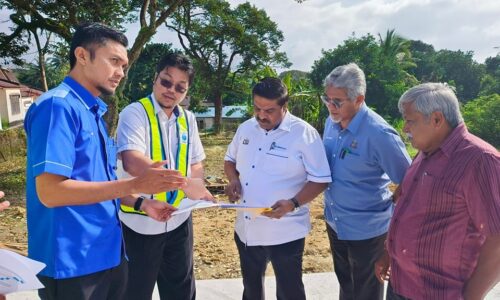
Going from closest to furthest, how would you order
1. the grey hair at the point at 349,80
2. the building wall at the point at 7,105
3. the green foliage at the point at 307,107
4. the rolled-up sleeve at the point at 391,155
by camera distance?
the rolled-up sleeve at the point at 391,155 < the grey hair at the point at 349,80 < the green foliage at the point at 307,107 < the building wall at the point at 7,105

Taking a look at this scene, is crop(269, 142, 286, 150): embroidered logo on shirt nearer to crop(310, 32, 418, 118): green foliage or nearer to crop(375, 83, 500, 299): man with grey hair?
crop(375, 83, 500, 299): man with grey hair

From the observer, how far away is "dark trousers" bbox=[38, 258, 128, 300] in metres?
1.78

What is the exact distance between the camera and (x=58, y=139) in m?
1.67

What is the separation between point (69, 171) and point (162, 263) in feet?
4.39

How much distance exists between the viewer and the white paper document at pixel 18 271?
1.55 meters

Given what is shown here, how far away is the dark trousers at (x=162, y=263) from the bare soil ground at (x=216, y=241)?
5.02ft

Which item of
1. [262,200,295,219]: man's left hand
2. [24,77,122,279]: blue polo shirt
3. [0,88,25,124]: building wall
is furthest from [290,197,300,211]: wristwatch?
[0,88,25,124]: building wall

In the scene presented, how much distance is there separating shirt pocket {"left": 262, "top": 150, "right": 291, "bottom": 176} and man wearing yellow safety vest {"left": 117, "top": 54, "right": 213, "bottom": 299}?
Result: 44 cm

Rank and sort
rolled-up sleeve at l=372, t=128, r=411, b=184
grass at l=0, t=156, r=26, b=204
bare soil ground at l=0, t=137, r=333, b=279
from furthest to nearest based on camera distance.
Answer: grass at l=0, t=156, r=26, b=204, bare soil ground at l=0, t=137, r=333, b=279, rolled-up sleeve at l=372, t=128, r=411, b=184

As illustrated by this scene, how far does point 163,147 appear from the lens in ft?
8.53

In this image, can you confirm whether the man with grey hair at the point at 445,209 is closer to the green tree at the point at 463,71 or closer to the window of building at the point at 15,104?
the window of building at the point at 15,104

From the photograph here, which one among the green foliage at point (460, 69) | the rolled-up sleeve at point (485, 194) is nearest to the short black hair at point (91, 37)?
the rolled-up sleeve at point (485, 194)

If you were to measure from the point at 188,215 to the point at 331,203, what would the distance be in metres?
0.99

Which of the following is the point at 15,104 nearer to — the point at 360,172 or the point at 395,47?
the point at 395,47
